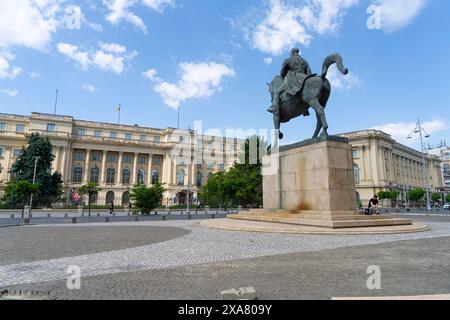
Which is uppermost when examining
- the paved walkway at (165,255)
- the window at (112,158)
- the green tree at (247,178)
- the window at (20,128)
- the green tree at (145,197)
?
the window at (20,128)

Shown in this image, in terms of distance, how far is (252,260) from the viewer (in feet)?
22.0

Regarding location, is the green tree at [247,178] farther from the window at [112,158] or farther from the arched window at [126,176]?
the window at [112,158]

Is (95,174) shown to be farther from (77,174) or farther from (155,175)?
(155,175)

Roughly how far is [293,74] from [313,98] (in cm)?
213

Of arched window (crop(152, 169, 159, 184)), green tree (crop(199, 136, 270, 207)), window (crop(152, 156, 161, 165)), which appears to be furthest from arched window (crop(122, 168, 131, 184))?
green tree (crop(199, 136, 270, 207))

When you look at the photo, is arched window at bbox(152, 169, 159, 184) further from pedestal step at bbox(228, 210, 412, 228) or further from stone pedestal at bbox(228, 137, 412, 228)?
pedestal step at bbox(228, 210, 412, 228)

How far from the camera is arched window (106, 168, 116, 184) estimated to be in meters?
77.8

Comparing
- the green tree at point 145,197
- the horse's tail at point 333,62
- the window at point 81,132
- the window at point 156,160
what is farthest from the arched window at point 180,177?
the horse's tail at point 333,62

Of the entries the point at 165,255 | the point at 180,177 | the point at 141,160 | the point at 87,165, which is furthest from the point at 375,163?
the point at 165,255

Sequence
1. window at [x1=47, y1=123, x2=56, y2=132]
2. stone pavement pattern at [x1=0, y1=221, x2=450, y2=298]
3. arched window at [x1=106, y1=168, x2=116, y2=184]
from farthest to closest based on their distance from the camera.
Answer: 1. arched window at [x1=106, y1=168, x2=116, y2=184]
2. window at [x1=47, y1=123, x2=56, y2=132]
3. stone pavement pattern at [x1=0, y1=221, x2=450, y2=298]

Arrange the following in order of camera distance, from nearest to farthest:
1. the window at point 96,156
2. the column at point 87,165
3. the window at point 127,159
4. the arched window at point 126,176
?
the column at point 87,165 → the window at point 96,156 → the arched window at point 126,176 → the window at point 127,159

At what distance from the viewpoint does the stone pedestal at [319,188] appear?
12571 mm
